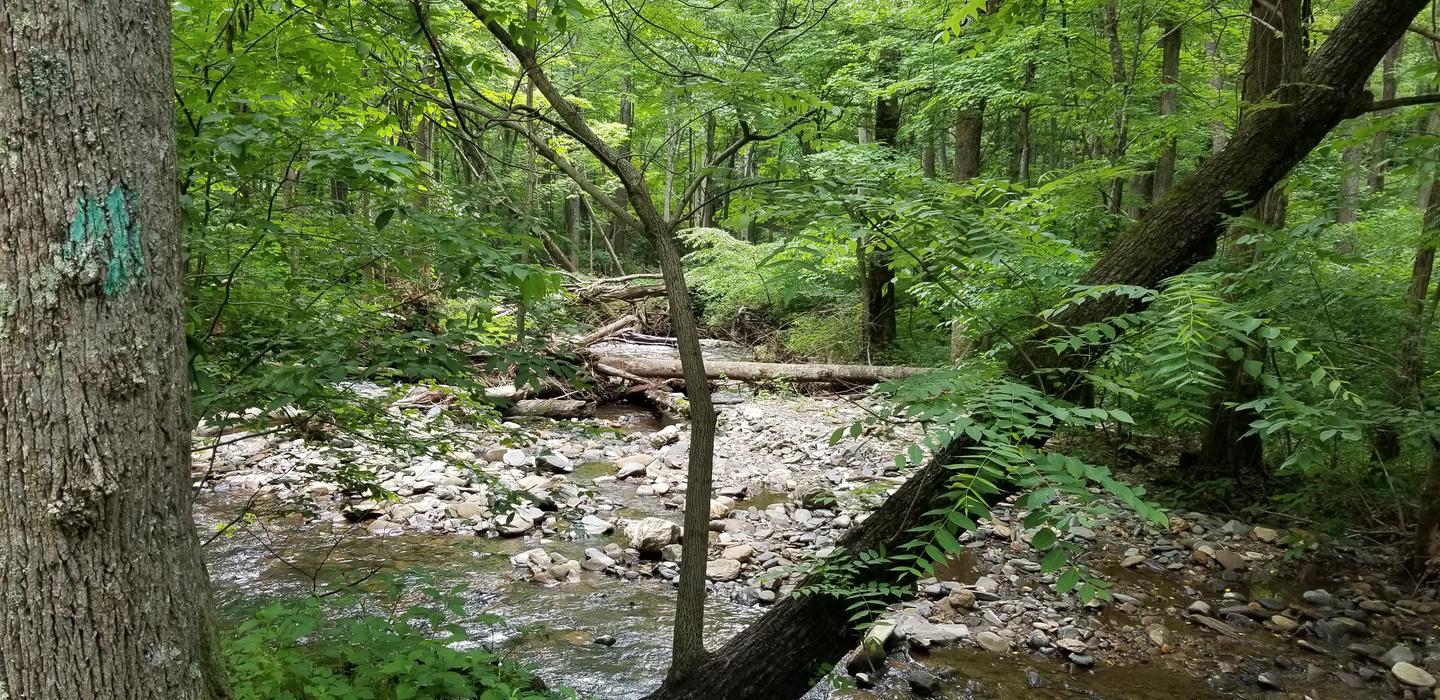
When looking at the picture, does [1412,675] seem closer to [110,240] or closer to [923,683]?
[923,683]

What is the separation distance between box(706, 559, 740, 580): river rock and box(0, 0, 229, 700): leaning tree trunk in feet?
14.4

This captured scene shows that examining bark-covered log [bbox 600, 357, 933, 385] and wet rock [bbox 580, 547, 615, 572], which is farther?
bark-covered log [bbox 600, 357, 933, 385]

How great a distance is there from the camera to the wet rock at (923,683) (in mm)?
4145

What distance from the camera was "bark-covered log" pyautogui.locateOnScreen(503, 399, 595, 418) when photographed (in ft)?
32.1

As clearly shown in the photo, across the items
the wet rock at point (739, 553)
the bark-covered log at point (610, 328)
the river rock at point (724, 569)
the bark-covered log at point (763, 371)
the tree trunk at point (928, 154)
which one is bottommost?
the river rock at point (724, 569)

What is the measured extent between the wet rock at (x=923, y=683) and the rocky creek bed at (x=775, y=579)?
1 cm

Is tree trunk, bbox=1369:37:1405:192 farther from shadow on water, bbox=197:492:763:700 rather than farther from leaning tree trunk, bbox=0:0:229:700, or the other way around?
leaning tree trunk, bbox=0:0:229:700

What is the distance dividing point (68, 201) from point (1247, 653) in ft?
19.1

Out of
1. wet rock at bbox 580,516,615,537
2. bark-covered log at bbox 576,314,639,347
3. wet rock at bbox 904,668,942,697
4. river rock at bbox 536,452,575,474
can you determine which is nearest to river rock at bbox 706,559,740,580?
wet rock at bbox 580,516,615,537

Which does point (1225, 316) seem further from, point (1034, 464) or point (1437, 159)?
point (1437, 159)

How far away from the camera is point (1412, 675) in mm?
3961

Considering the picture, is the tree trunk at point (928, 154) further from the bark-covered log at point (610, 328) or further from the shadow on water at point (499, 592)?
the shadow on water at point (499, 592)

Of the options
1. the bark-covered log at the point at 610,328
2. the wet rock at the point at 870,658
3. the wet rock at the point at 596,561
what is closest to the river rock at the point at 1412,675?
the wet rock at the point at 870,658

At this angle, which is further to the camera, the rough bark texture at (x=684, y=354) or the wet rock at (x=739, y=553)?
the wet rock at (x=739, y=553)
